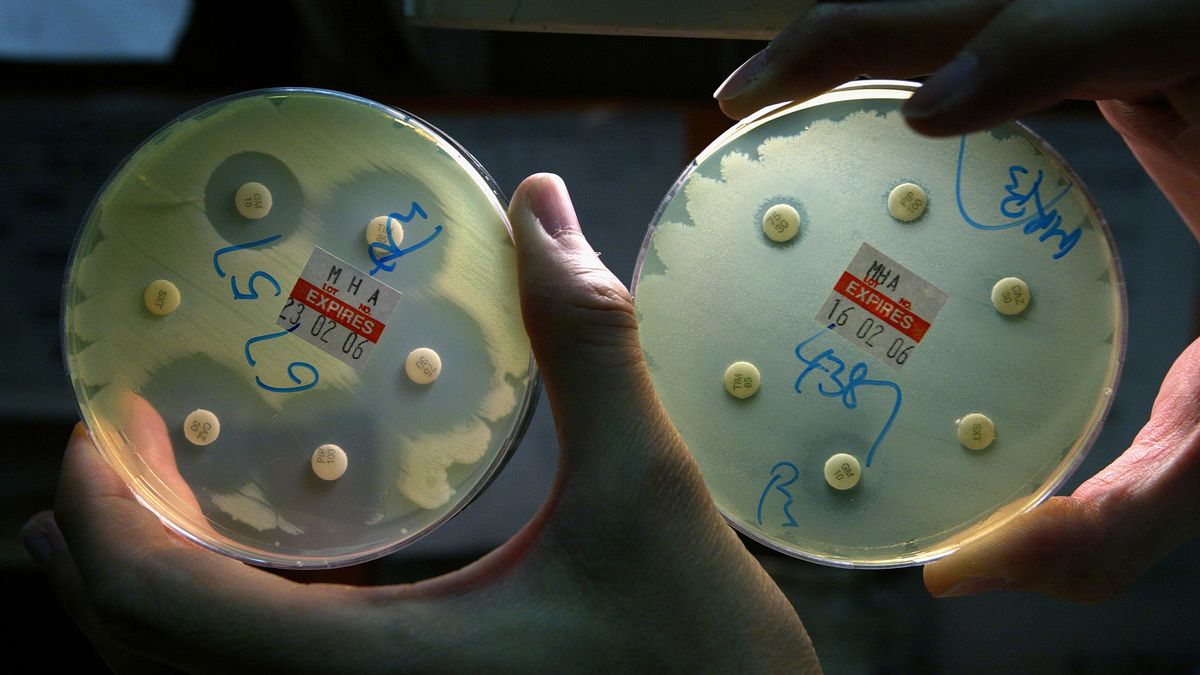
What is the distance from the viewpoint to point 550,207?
88 centimetres

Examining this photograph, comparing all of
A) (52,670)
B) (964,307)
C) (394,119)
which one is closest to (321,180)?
(394,119)

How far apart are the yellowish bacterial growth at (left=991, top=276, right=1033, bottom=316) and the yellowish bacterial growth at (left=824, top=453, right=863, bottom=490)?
0.76ft

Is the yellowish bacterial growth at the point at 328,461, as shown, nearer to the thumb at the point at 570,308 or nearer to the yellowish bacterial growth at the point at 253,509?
the yellowish bacterial growth at the point at 253,509

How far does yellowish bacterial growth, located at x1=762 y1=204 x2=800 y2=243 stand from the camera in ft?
3.08

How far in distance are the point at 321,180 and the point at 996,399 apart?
76 cm

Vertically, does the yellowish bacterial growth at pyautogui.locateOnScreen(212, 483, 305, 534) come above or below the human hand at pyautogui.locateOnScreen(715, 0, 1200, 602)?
below

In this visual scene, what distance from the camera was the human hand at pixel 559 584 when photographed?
2.55 feet

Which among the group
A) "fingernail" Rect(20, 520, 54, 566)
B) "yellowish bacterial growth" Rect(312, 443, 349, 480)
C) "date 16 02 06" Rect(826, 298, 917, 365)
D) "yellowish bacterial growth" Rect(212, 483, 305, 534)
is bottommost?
"fingernail" Rect(20, 520, 54, 566)

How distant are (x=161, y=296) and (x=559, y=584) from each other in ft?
1.65

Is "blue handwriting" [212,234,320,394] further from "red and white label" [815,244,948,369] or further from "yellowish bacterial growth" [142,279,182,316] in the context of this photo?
"red and white label" [815,244,948,369]

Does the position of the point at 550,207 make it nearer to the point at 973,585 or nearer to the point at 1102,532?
the point at 973,585
